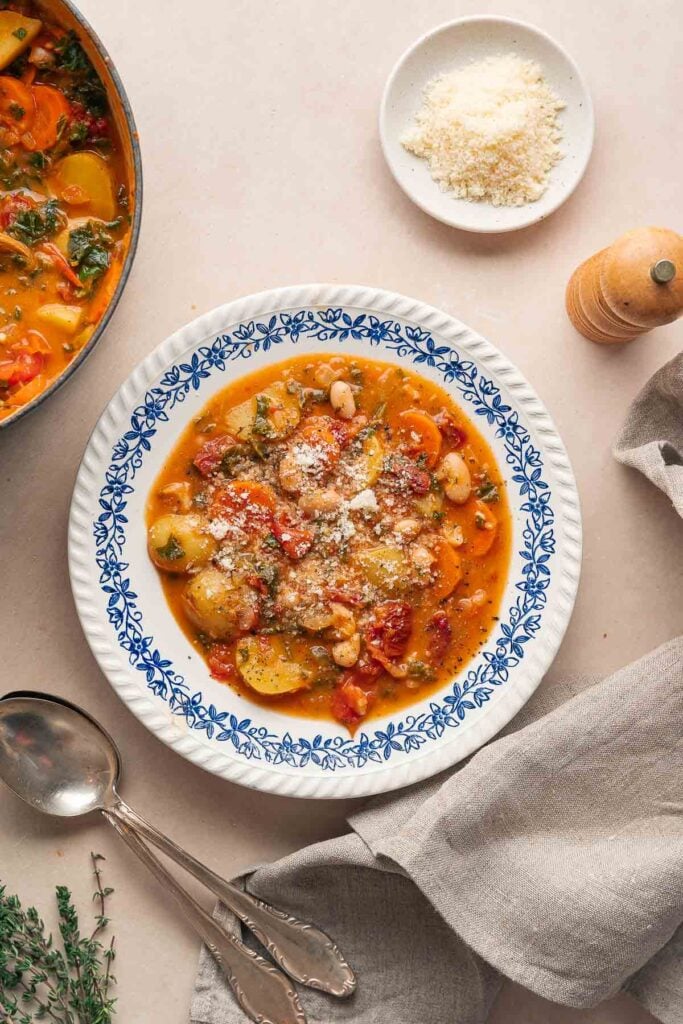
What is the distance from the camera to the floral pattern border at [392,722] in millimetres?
3434

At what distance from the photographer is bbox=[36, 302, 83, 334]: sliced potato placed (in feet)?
10.3

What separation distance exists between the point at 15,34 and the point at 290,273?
118 centimetres

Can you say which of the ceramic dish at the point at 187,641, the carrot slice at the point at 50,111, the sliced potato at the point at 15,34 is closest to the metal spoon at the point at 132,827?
the ceramic dish at the point at 187,641

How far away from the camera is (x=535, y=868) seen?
337 centimetres

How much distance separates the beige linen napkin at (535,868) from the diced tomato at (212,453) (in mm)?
1345

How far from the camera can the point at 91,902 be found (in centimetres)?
359

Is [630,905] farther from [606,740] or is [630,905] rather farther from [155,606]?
[155,606]

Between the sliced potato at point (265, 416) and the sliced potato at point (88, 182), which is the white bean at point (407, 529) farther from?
the sliced potato at point (88, 182)

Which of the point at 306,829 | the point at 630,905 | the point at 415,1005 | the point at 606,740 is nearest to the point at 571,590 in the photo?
the point at 606,740

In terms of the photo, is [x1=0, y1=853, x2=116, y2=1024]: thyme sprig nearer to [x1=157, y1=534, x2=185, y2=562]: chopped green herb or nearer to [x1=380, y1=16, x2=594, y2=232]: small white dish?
[x1=157, y1=534, x2=185, y2=562]: chopped green herb

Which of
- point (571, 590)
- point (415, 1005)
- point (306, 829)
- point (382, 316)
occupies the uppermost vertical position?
point (382, 316)

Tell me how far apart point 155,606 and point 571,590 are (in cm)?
147

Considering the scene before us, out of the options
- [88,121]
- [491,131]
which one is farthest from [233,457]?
[491,131]

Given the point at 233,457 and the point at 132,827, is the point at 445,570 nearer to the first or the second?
the point at 233,457
